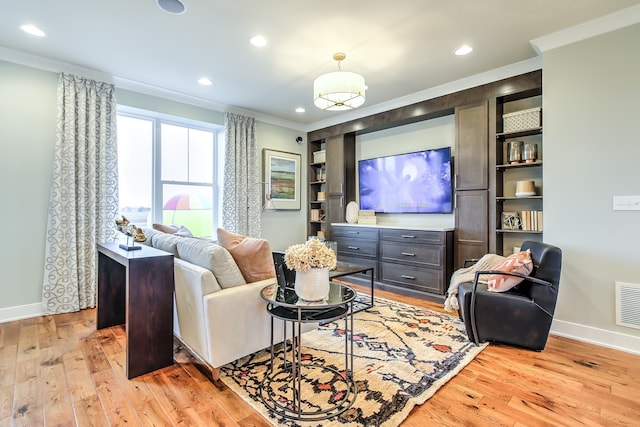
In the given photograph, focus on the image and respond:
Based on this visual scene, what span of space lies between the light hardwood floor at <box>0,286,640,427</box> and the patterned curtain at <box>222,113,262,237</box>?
2.50m

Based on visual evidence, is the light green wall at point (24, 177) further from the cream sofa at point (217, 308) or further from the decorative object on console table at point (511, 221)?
the decorative object on console table at point (511, 221)

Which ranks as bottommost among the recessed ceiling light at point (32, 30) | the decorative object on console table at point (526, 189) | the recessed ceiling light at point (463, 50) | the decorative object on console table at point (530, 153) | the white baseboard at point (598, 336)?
the white baseboard at point (598, 336)

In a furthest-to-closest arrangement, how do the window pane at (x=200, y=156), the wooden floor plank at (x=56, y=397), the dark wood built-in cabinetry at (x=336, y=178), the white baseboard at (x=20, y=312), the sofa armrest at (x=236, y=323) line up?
1. the dark wood built-in cabinetry at (x=336, y=178)
2. the window pane at (x=200, y=156)
3. the white baseboard at (x=20, y=312)
4. the sofa armrest at (x=236, y=323)
5. the wooden floor plank at (x=56, y=397)

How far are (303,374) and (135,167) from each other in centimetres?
361

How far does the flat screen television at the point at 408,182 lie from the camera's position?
4.15 metres

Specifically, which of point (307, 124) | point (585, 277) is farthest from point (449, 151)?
point (307, 124)

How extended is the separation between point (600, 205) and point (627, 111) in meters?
0.81

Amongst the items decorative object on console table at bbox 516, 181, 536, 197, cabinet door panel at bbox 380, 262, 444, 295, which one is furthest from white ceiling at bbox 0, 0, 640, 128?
cabinet door panel at bbox 380, 262, 444, 295

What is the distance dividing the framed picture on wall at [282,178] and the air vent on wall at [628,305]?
14.6ft

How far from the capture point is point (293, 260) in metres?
1.82

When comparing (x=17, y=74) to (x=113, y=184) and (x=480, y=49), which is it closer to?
(x=113, y=184)

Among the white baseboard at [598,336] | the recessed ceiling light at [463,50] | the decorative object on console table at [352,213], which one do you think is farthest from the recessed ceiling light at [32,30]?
the white baseboard at [598,336]

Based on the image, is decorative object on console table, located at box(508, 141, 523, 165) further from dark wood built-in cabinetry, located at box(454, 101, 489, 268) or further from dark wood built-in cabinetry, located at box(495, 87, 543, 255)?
dark wood built-in cabinetry, located at box(454, 101, 489, 268)

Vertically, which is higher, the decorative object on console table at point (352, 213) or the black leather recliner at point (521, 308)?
the decorative object on console table at point (352, 213)
